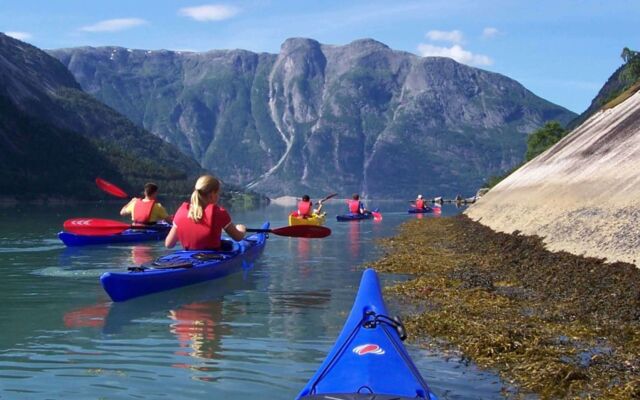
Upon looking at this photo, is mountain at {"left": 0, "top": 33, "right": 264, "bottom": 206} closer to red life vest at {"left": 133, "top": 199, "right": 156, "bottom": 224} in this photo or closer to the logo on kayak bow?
red life vest at {"left": 133, "top": 199, "right": 156, "bottom": 224}

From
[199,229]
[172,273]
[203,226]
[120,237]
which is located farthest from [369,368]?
[120,237]

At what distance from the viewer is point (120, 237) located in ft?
102

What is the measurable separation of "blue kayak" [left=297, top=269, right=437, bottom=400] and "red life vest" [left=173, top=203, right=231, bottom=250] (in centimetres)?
854

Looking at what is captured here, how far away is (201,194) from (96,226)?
10030 millimetres

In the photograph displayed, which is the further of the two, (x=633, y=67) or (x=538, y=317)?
(x=633, y=67)

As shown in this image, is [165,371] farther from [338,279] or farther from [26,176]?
[26,176]

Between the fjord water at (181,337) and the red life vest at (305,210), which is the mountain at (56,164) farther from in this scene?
the fjord water at (181,337)

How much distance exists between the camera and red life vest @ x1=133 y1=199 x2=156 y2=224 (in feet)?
94.0

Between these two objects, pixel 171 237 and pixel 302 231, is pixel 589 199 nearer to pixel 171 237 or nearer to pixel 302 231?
pixel 302 231

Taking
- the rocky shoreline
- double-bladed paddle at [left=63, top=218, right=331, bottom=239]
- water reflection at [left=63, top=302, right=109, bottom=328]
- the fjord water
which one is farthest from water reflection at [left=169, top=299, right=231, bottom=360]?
double-bladed paddle at [left=63, top=218, right=331, bottom=239]

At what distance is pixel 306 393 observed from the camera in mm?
7426

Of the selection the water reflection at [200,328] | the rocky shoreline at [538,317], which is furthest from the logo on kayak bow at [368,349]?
the water reflection at [200,328]

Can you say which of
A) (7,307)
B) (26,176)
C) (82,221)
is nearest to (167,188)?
(26,176)

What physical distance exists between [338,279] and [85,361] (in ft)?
37.9
